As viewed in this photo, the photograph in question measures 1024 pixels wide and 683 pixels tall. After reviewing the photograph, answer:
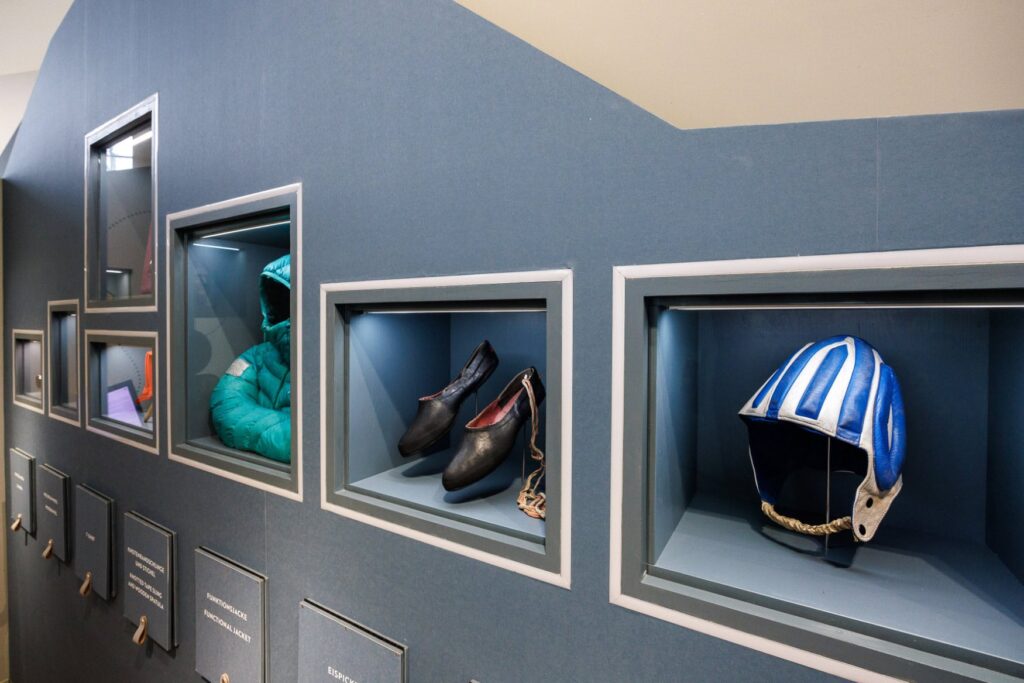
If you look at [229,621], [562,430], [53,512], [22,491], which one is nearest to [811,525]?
[562,430]

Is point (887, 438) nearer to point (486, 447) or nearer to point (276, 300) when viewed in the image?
point (486, 447)

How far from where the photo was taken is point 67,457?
2021 millimetres

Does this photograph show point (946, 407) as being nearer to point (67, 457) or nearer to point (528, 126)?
point (528, 126)

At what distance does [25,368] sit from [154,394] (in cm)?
168

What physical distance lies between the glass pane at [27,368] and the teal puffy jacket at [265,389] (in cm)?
182

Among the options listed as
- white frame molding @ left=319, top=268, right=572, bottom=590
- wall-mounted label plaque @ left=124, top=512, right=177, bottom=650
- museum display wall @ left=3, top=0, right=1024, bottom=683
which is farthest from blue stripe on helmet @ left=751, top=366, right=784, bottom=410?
wall-mounted label plaque @ left=124, top=512, right=177, bottom=650

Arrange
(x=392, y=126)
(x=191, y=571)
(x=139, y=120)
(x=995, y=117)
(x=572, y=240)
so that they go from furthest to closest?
(x=139, y=120) → (x=191, y=571) → (x=392, y=126) → (x=572, y=240) → (x=995, y=117)

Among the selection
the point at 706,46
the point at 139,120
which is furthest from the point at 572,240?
the point at 139,120

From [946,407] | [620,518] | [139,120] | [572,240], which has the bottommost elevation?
[620,518]

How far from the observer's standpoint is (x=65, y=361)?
2.20 m

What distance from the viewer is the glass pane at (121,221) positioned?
1.85 meters

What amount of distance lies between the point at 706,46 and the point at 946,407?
0.65 m

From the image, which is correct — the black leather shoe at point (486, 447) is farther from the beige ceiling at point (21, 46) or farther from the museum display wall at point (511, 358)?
the beige ceiling at point (21, 46)

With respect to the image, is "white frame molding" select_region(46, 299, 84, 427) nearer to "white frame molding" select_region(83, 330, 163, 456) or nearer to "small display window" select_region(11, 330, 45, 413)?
"white frame molding" select_region(83, 330, 163, 456)
